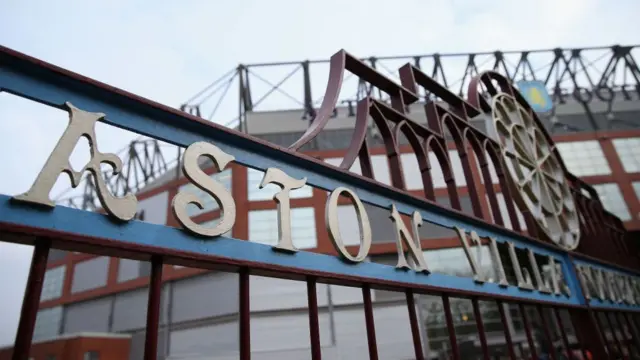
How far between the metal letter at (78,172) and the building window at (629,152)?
23652mm

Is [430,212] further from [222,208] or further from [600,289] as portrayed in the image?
[600,289]

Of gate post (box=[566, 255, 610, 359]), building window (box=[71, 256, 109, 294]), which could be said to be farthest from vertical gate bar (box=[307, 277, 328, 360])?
building window (box=[71, 256, 109, 294])

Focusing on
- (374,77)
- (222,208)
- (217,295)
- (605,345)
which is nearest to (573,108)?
(217,295)

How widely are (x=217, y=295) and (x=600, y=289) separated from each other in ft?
50.9

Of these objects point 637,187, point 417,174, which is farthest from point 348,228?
point 637,187

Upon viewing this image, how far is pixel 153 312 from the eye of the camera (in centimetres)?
118

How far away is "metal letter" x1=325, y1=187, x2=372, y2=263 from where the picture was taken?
67.9 inches

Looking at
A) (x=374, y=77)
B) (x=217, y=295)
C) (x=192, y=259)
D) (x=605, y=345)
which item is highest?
(x=217, y=295)

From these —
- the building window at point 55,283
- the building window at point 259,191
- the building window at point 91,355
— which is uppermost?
the building window at point 259,191

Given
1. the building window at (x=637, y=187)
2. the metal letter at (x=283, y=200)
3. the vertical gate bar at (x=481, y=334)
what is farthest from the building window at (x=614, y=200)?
the metal letter at (x=283, y=200)

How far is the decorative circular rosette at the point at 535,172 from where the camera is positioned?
3619 millimetres

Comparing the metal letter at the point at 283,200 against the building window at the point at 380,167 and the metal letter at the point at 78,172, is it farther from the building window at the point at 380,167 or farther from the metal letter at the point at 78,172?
the building window at the point at 380,167

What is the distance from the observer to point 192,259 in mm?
1273

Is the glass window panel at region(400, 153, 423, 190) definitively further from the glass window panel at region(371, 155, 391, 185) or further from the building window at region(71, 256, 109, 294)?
the building window at region(71, 256, 109, 294)
